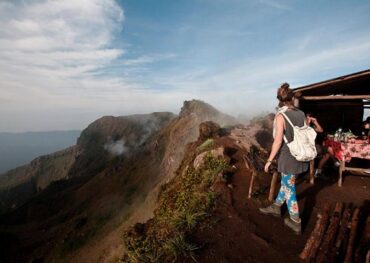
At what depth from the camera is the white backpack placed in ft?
15.8

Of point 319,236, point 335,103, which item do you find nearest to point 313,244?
point 319,236

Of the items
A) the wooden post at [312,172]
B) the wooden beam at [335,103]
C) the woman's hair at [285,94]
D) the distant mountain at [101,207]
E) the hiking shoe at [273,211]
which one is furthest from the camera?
the distant mountain at [101,207]

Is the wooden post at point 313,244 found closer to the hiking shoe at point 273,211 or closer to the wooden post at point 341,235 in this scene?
the wooden post at point 341,235

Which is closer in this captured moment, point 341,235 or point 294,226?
point 341,235

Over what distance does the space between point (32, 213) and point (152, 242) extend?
62008mm

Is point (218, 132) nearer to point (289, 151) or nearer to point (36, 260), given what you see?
point (289, 151)

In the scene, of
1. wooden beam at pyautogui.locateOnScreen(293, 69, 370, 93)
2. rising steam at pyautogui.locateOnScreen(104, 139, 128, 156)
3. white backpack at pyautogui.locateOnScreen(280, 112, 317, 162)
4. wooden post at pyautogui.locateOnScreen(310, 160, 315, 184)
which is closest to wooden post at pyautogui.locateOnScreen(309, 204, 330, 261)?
white backpack at pyautogui.locateOnScreen(280, 112, 317, 162)

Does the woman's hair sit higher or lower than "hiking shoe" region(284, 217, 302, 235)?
higher

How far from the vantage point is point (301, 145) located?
15.8 feet

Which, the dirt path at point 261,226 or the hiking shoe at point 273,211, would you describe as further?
the hiking shoe at point 273,211

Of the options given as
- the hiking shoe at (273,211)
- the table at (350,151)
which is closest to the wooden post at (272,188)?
the hiking shoe at (273,211)

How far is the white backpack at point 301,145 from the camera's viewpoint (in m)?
4.80

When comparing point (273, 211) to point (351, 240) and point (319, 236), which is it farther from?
point (351, 240)

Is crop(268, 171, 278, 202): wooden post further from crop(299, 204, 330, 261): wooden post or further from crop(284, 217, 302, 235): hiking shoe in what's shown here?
crop(299, 204, 330, 261): wooden post
